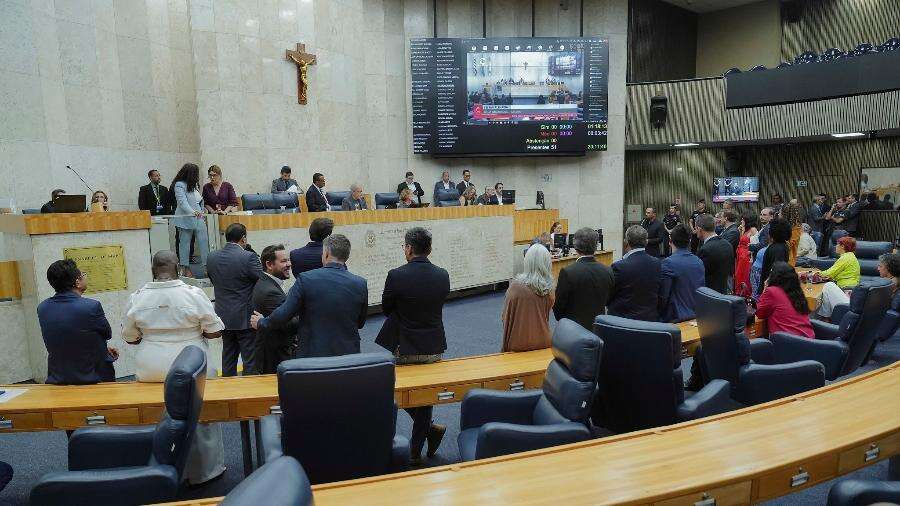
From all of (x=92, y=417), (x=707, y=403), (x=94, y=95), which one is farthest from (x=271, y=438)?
(x=94, y=95)

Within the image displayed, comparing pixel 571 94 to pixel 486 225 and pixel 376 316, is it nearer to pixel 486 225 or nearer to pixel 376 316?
pixel 486 225

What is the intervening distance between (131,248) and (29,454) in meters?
2.17

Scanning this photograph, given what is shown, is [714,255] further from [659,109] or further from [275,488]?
[659,109]

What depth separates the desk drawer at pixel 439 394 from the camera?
3.21 m

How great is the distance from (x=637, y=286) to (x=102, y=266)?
5.02 metres

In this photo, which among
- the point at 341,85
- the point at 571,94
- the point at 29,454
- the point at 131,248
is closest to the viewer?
the point at 29,454

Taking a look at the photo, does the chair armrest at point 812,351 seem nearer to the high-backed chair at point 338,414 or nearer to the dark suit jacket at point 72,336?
the high-backed chair at point 338,414

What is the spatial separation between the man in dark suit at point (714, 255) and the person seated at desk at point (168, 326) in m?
4.38

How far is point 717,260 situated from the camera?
17.2ft

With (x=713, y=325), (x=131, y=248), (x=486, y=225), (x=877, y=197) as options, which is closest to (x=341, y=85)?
(x=486, y=225)

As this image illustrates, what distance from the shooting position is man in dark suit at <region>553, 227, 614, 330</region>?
13.3ft

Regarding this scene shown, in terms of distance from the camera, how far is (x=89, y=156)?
823 centimetres

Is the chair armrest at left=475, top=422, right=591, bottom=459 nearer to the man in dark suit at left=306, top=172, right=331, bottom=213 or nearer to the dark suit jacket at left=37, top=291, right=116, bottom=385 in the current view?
the dark suit jacket at left=37, top=291, right=116, bottom=385

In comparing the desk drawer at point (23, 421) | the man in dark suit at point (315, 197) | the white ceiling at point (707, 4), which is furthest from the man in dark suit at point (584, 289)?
the white ceiling at point (707, 4)
